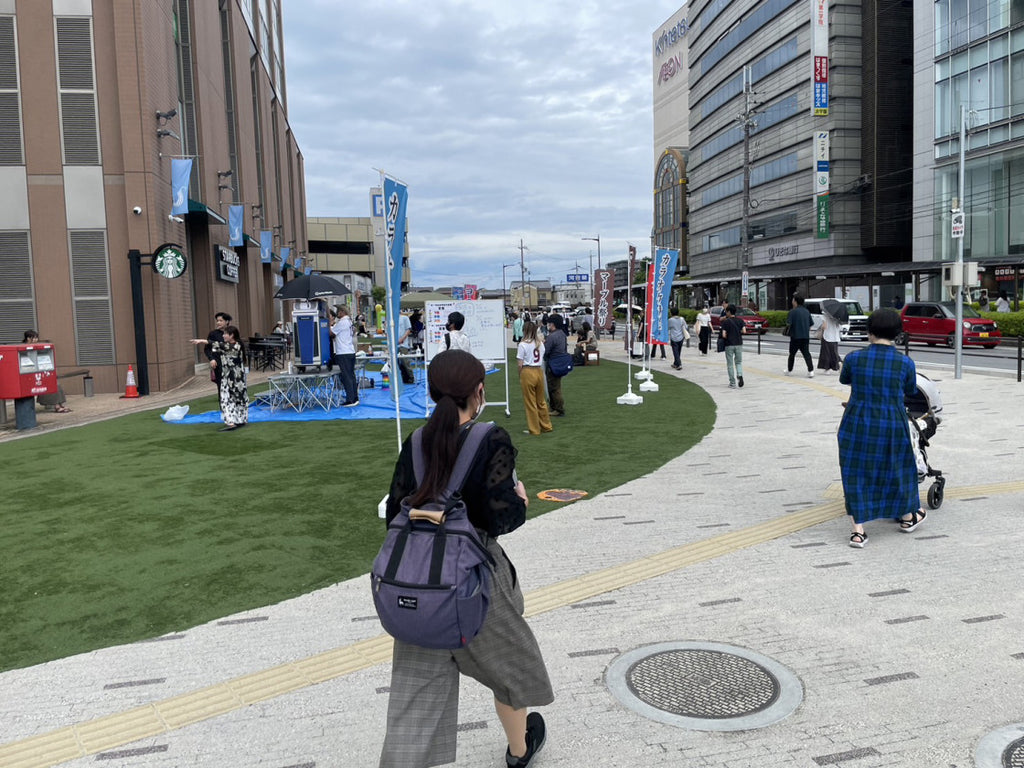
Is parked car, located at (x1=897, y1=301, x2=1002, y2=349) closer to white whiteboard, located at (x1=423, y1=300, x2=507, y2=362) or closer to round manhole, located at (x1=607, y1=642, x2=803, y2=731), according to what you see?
white whiteboard, located at (x1=423, y1=300, x2=507, y2=362)

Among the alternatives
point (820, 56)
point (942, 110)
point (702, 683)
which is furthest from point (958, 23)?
point (702, 683)

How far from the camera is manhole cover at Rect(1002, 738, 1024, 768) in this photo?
289 centimetres

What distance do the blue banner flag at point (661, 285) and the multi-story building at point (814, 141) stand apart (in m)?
24.7

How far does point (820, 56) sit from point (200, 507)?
58662mm

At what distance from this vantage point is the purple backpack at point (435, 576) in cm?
238

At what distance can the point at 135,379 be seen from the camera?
56.7ft

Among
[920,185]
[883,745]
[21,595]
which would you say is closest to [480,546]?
[883,745]

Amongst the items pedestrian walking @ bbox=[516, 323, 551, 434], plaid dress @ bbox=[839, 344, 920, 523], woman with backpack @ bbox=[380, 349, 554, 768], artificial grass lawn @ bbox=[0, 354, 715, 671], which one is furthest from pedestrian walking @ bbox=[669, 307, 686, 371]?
woman with backpack @ bbox=[380, 349, 554, 768]

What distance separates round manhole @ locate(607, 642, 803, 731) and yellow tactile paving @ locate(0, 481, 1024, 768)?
2.89 feet

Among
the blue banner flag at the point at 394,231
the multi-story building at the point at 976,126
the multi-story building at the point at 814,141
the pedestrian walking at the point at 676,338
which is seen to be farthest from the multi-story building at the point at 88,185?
the multi-story building at the point at 976,126

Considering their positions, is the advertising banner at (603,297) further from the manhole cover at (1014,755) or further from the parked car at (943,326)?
the manhole cover at (1014,755)

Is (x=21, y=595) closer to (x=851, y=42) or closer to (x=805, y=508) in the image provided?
→ (x=805, y=508)

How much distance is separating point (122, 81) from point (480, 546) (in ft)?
59.2

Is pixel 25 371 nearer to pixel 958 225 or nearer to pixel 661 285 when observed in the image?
pixel 661 285
